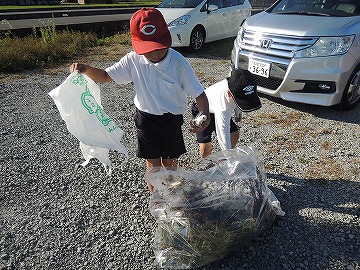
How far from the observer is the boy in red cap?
172 centimetres

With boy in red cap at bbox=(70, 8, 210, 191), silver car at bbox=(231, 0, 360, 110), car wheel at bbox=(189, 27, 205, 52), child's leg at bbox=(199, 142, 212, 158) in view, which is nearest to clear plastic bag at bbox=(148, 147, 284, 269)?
boy in red cap at bbox=(70, 8, 210, 191)

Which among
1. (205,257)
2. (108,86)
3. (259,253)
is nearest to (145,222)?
(205,257)

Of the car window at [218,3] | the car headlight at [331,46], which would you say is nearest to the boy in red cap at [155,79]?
the car headlight at [331,46]

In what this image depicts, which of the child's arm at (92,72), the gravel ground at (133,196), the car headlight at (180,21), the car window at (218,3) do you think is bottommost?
the gravel ground at (133,196)

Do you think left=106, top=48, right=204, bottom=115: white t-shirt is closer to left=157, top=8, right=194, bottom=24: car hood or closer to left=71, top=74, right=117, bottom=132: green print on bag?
left=71, top=74, right=117, bottom=132: green print on bag

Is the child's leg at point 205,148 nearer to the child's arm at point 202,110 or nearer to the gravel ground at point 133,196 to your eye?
the gravel ground at point 133,196

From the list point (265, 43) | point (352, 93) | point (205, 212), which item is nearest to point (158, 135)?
point (205, 212)

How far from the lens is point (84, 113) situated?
6.58 feet

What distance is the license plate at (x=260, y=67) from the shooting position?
3941 mm

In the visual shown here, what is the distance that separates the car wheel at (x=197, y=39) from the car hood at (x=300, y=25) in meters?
2.70

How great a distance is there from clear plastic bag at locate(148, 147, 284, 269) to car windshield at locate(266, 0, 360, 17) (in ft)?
10.1

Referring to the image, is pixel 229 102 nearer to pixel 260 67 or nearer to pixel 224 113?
pixel 224 113

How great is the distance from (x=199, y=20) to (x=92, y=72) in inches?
215

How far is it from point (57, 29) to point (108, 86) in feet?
15.0
